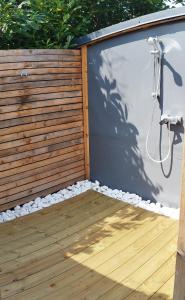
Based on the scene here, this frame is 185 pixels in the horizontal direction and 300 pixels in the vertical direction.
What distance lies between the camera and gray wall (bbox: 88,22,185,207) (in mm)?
3418

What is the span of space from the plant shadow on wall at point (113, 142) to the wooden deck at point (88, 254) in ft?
1.13

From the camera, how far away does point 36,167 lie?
390 centimetres

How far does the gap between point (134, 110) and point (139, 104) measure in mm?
105

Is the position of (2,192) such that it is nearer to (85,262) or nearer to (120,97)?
(85,262)

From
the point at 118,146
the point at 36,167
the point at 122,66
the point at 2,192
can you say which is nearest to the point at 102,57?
the point at 122,66

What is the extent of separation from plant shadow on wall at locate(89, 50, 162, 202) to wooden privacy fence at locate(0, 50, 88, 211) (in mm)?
218

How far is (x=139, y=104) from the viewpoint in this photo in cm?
379

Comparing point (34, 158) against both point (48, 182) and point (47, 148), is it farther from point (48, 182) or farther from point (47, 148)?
point (48, 182)

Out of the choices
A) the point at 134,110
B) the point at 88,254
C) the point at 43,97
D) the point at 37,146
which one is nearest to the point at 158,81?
the point at 134,110

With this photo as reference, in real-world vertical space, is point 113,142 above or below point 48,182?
above

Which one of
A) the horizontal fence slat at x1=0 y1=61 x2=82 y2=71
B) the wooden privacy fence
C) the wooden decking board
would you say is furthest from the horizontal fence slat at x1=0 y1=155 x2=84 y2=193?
the wooden decking board

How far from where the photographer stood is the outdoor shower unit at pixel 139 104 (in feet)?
11.2

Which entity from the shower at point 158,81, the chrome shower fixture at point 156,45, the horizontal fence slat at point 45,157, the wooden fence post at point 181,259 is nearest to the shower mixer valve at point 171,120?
the shower at point 158,81

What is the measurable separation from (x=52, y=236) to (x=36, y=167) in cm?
96
